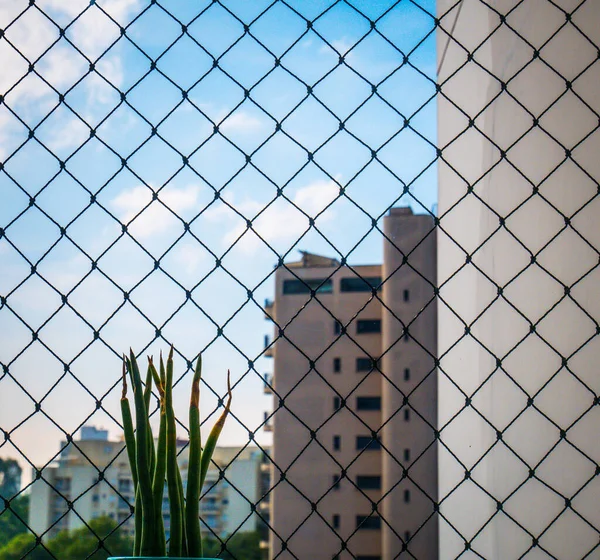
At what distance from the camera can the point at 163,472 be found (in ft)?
2.50

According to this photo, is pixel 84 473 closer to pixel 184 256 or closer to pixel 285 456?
pixel 285 456

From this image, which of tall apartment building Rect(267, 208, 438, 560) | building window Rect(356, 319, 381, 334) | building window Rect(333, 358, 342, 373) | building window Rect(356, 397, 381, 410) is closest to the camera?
building window Rect(356, 319, 381, 334)

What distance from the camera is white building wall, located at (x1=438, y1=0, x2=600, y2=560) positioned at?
1.13m

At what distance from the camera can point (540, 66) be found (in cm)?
126

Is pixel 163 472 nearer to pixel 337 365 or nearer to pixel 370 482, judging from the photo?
pixel 337 365

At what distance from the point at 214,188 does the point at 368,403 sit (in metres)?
16.5

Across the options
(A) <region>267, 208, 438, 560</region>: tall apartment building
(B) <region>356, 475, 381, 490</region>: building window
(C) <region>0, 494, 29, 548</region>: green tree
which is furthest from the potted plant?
(B) <region>356, 475, 381, 490</region>: building window

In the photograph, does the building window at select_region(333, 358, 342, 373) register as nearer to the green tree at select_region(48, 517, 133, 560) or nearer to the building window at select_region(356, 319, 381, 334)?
the building window at select_region(356, 319, 381, 334)

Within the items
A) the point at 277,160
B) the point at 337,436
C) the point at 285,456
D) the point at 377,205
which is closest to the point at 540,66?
the point at 377,205

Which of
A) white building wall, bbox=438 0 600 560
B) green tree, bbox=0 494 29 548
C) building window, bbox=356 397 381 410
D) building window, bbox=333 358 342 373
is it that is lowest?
green tree, bbox=0 494 29 548

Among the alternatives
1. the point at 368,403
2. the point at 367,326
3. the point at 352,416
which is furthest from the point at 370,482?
the point at 367,326

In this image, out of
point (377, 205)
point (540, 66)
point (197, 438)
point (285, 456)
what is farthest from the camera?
point (285, 456)

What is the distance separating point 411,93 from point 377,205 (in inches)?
7.3

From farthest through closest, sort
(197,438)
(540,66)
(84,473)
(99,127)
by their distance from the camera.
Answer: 1. (84,473)
2. (540,66)
3. (99,127)
4. (197,438)
